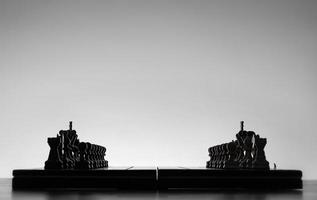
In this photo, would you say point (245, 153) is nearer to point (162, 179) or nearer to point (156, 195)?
point (162, 179)

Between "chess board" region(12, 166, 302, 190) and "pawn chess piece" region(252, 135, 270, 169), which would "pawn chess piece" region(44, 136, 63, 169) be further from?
"pawn chess piece" region(252, 135, 270, 169)

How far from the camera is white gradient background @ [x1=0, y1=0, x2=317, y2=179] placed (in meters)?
7.50

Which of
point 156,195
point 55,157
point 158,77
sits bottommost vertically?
point 156,195

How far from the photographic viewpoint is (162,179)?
2.71 meters

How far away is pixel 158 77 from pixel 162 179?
511 centimetres

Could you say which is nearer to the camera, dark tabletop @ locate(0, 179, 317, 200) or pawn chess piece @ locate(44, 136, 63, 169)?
dark tabletop @ locate(0, 179, 317, 200)

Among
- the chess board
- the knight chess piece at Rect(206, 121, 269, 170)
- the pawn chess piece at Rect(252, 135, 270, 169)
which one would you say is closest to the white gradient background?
the knight chess piece at Rect(206, 121, 269, 170)

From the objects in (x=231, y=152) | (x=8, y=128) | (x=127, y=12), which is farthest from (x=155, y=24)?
(x=231, y=152)

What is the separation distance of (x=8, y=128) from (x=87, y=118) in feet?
3.85

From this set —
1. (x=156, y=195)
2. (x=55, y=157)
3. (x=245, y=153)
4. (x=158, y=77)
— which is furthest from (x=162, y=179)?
(x=158, y=77)

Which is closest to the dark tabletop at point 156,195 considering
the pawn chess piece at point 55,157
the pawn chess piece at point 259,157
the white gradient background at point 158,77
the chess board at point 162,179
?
the chess board at point 162,179

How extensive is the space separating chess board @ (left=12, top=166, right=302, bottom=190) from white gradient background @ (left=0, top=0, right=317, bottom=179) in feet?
15.2

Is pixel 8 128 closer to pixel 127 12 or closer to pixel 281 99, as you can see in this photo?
pixel 127 12

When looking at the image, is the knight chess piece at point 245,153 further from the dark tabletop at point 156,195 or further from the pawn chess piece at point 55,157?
the pawn chess piece at point 55,157
